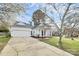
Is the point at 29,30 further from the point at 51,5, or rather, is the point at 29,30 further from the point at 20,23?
the point at 51,5

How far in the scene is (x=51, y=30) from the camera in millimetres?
1375

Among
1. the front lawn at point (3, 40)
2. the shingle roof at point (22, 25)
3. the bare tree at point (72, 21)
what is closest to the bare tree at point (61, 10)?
the bare tree at point (72, 21)

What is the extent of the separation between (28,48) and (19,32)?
133 mm

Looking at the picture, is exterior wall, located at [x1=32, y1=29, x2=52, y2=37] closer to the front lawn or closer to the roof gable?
the roof gable

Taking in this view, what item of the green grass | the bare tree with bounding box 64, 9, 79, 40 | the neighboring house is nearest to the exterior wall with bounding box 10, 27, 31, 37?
the neighboring house

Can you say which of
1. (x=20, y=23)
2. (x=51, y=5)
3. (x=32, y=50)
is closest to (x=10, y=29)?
(x=20, y=23)

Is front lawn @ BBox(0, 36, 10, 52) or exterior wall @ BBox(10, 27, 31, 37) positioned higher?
exterior wall @ BBox(10, 27, 31, 37)

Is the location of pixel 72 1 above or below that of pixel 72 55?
above

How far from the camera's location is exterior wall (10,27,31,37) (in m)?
1.39

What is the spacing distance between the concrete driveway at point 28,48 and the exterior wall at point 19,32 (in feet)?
0.09

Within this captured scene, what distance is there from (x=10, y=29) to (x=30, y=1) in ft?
0.81

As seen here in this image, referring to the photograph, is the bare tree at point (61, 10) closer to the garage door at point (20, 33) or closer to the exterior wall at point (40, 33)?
the exterior wall at point (40, 33)

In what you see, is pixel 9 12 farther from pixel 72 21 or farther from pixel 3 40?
pixel 72 21

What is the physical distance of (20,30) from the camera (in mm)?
1379
